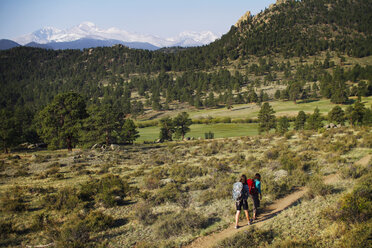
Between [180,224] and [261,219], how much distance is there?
4031 millimetres

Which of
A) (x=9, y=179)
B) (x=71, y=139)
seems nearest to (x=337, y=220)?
(x=9, y=179)

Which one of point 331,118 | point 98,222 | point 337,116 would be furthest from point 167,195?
point 337,116

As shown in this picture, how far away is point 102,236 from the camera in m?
11.0

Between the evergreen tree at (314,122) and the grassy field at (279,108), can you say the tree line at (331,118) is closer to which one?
the evergreen tree at (314,122)

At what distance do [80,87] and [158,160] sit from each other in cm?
18850

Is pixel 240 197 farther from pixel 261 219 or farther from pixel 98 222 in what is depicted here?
pixel 98 222

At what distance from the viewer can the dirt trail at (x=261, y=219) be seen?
1002 cm

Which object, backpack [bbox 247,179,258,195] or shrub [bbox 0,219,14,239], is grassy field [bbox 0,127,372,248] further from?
backpack [bbox 247,179,258,195]

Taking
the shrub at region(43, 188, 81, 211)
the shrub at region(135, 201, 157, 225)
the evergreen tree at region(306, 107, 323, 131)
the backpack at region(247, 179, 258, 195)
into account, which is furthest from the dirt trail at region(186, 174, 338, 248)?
the evergreen tree at region(306, 107, 323, 131)

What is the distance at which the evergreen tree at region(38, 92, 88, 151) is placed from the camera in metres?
41.5

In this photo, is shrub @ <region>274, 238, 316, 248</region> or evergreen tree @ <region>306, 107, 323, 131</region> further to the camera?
evergreen tree @ <region>306, 107, 323, 131</region>

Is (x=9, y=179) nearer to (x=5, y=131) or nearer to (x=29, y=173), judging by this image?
(x=29, y=173)

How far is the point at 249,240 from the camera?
9.31 m

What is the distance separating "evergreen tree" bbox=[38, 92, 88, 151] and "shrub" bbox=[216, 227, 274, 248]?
3851cm
